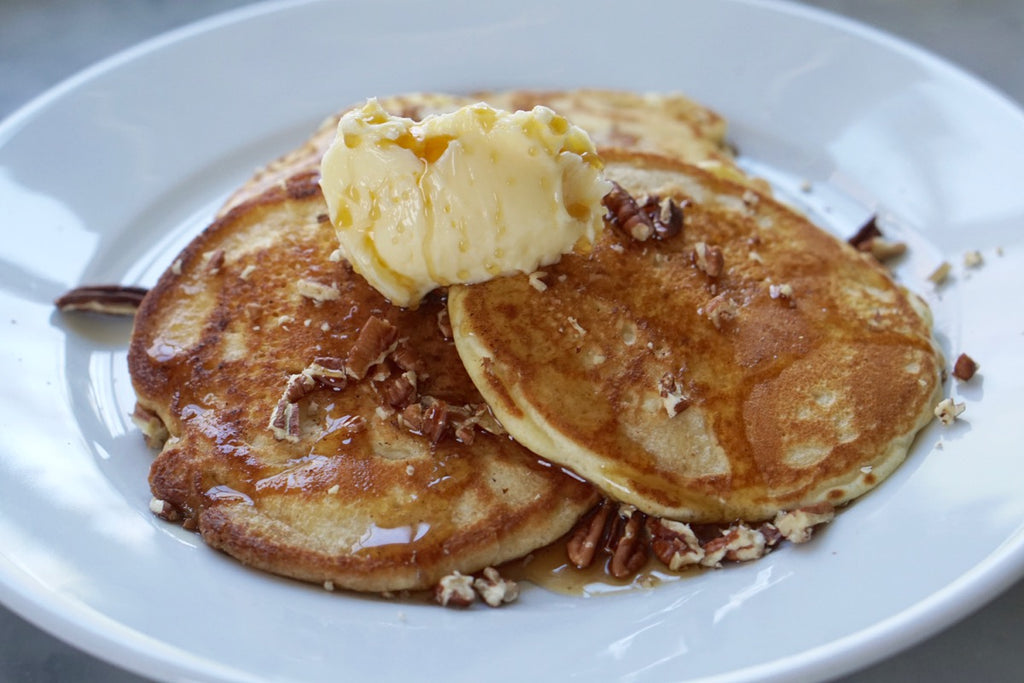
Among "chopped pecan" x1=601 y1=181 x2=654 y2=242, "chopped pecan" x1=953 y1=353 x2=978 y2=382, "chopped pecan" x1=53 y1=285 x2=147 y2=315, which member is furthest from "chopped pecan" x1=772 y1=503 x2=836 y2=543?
"chopped pecan" x1=53 y1=285 x2=147 y2=315

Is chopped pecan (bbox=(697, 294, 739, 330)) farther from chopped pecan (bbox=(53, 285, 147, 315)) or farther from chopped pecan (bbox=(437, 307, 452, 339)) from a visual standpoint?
chopped pecan (bbox=(53, 285, 147, 315))

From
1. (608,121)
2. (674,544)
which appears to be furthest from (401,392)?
(608,121)

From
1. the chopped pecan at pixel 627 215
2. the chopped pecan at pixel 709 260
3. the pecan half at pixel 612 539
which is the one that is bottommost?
the pecan half at pixel 612 539

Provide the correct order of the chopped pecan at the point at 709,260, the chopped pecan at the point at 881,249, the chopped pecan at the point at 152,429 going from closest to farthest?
1. the chopped pecan at the point at 152,429
2. the chopped pecan at the point at 709,260
3. the chopped pecan at the point at 881,249

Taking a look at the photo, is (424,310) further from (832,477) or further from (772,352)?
(832,477)

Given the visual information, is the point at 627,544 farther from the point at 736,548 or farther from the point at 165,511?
the point at 165,511

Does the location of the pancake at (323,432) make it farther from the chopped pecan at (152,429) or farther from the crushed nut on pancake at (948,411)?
the crushed nut on pancake at (948,411)

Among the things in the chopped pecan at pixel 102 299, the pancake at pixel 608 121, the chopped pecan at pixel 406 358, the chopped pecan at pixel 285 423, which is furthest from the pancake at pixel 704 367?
the chopped pecan at pixel 102 299
